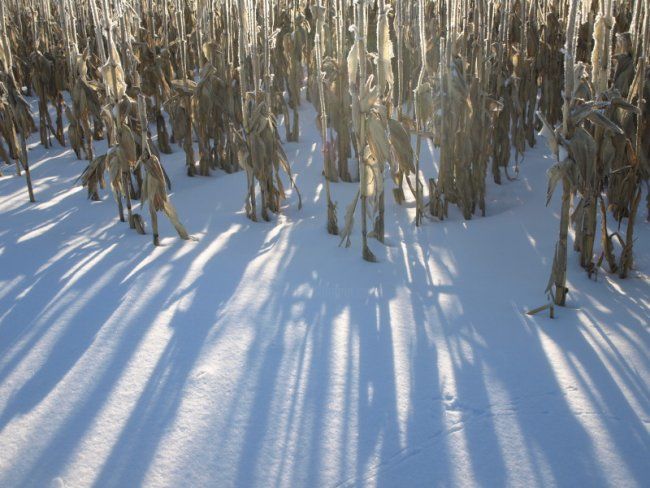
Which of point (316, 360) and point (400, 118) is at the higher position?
point (400, 118)

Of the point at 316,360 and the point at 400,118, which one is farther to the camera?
the point at 400,118

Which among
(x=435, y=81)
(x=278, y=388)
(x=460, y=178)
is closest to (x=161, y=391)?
(x=278, y=388)

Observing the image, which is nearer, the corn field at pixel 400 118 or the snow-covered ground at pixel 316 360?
the snow-covered ground at pixel 316 360

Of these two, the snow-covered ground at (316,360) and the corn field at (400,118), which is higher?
the corn field at (400,118)

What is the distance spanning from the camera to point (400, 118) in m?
3.05

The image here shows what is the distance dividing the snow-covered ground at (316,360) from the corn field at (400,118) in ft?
0.60

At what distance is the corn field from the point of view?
2.27 metres

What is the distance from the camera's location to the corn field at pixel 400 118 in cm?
227

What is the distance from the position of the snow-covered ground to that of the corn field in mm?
182

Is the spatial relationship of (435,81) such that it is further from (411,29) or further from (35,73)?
(35,73)

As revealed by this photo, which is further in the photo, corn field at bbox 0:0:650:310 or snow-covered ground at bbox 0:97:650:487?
corn field at bbox 0:0:650:310

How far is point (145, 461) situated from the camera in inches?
58.2

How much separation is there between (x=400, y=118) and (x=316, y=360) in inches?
60.4

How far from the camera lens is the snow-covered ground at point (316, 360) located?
147cm
